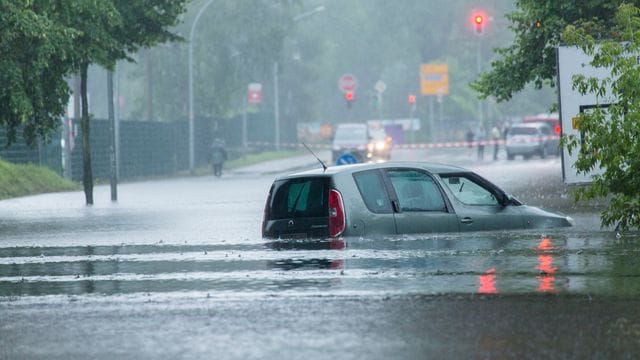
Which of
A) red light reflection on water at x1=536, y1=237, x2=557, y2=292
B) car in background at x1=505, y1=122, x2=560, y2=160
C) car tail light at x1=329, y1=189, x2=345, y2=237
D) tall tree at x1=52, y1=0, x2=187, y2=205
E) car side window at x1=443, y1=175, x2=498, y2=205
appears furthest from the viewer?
car in background at x1=505, y1=122, x2=560, y2=160

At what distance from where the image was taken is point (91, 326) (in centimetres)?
1135

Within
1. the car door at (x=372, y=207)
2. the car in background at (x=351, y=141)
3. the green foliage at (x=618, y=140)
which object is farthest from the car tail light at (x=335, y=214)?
the car in background at (x=351, y=141)

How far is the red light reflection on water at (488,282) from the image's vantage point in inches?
505

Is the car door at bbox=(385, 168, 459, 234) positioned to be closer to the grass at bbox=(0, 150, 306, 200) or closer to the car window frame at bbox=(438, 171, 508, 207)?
the car window frame at bbox=(438, 171, 508, 207)

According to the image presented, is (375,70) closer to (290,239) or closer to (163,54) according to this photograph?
(163,54)

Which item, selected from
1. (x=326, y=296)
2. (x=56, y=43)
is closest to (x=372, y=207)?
(x=326, y=296)

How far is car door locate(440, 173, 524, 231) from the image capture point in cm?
1841

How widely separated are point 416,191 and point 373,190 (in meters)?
0.62

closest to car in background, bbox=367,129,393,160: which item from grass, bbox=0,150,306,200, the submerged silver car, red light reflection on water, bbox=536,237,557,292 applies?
grass, bbox=0,150,306,200

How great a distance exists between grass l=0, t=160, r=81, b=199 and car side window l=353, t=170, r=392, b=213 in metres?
27.2

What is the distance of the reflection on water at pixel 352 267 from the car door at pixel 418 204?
8.4 inches

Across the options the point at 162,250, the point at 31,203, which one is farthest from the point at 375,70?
the point at 162,250

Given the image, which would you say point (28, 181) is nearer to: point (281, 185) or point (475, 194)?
point (281, 185)

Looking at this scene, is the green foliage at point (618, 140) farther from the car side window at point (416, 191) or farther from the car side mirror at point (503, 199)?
the car side window at point (416, 191)
